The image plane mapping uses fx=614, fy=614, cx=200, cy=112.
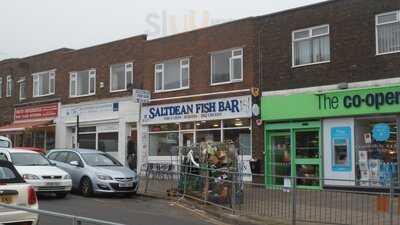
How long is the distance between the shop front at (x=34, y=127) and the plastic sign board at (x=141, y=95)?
9016 mm

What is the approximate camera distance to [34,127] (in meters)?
34.2

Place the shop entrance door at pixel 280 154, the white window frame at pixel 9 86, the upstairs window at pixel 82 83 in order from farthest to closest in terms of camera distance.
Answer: the white window frame at pixel 9 86, the upstairs window at pixel 82 83, the shop entrance door at pixel 280 154

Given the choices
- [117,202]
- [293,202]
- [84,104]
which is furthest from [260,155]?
[84,104]

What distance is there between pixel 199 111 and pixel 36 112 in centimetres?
1386

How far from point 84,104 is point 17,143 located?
26.6 feet

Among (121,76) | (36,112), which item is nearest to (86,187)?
(121,76)

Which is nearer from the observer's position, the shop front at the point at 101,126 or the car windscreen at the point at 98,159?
the car windscreen at the point at 98,159

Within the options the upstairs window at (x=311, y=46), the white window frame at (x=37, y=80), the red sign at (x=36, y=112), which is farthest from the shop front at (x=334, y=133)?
the white window frame at (x=37, y=80)

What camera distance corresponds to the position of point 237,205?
14.9 metres

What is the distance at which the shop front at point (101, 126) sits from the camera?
28938 mm

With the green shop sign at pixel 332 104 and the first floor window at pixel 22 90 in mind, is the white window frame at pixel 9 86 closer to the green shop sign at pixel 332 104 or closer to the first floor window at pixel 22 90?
the first floor window at pixel 22 90

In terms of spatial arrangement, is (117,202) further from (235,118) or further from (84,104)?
(84,104)

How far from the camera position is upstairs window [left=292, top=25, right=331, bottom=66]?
21.2 meters

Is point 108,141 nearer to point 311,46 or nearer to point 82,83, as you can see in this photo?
point 82,83
